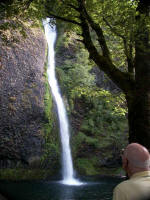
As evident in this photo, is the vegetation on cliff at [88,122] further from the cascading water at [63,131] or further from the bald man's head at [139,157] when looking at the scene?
the bald man's head at [139,157]

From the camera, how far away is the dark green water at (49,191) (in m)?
11.1

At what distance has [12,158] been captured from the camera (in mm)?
14758

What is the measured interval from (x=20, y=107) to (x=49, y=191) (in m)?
6.13

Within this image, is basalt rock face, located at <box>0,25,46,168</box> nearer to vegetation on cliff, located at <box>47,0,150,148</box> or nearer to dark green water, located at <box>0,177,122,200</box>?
dark green water, located at <box>0,177,122,200</box>

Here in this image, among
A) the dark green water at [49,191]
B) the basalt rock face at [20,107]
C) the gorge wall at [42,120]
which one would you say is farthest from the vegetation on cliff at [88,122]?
the dark green water at [49,191]

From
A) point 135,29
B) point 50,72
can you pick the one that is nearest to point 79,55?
point 50,72

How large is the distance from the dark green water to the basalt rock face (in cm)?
183

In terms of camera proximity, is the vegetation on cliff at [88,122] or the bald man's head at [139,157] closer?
the bald man's head at [139,157]

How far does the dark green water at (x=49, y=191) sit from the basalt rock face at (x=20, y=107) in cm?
183

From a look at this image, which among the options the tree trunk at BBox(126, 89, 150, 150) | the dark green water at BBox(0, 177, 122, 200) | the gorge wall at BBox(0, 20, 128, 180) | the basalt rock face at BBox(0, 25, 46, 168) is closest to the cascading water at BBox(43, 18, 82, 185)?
the gorge wall at BBox(0, 20, 128, 180)

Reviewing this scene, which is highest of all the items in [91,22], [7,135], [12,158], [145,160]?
[91,22]

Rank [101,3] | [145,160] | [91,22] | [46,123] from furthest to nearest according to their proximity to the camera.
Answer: [46,123]
[101,3]
[91,22]
[145,160]

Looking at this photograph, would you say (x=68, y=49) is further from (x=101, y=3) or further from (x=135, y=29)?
(x=135, y=29)

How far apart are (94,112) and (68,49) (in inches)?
333
